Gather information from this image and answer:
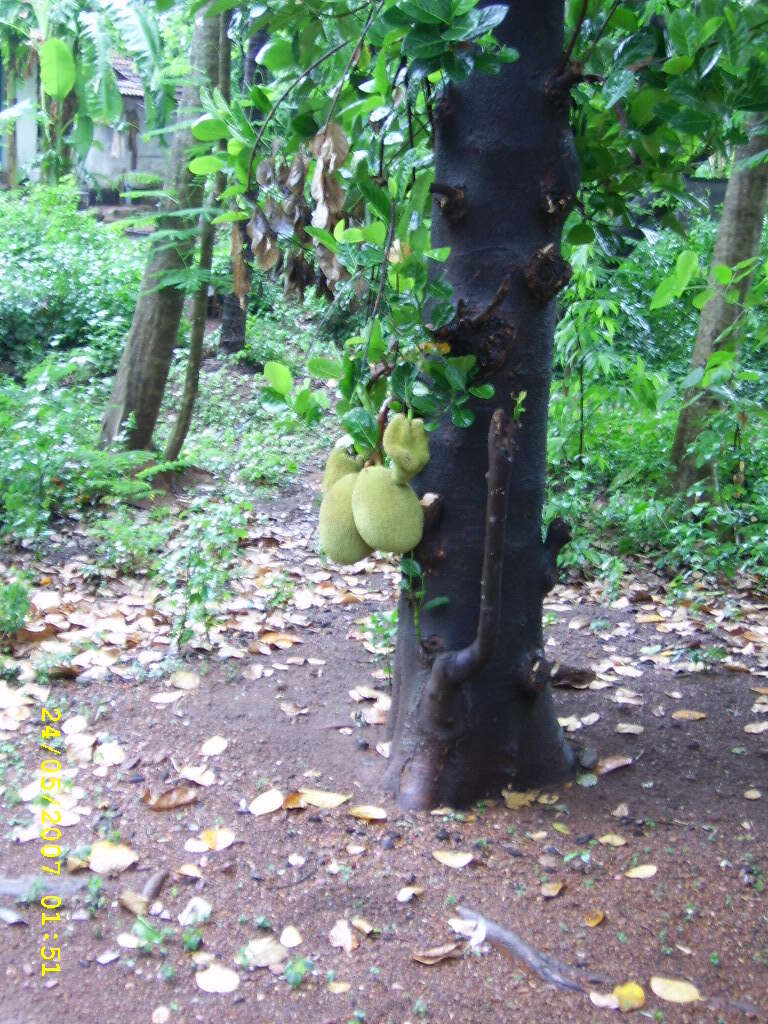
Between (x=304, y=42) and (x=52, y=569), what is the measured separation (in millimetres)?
2642

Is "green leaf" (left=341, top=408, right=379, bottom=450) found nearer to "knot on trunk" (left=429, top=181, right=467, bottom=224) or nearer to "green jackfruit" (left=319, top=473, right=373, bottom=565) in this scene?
"green jackfruit" (left=319, top=473, right=373, bottom=565)

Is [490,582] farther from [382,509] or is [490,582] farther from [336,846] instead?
[336,846]

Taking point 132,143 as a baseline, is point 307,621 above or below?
below

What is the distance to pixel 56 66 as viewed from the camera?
1864 mm

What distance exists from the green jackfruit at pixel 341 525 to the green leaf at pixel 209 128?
3.23ft

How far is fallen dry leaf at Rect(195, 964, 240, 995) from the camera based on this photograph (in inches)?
68.1

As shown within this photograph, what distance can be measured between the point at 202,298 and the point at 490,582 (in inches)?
141

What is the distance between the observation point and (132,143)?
1773 centimetres

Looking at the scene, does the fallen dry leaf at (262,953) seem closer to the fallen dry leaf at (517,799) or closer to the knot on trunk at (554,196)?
the fallen dry leaf at (517,799)

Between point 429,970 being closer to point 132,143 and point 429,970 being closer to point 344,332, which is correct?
point 344,332

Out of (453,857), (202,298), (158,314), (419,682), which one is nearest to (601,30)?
(419,682)

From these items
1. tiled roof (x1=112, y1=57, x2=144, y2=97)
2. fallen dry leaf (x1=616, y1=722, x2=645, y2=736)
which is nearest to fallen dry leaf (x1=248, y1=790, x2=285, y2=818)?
fallen dry leaf (x1=616, y1=722, x2=645, y2=736)

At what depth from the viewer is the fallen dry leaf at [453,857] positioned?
6.73ft

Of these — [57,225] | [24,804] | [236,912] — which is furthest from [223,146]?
[57,225]
